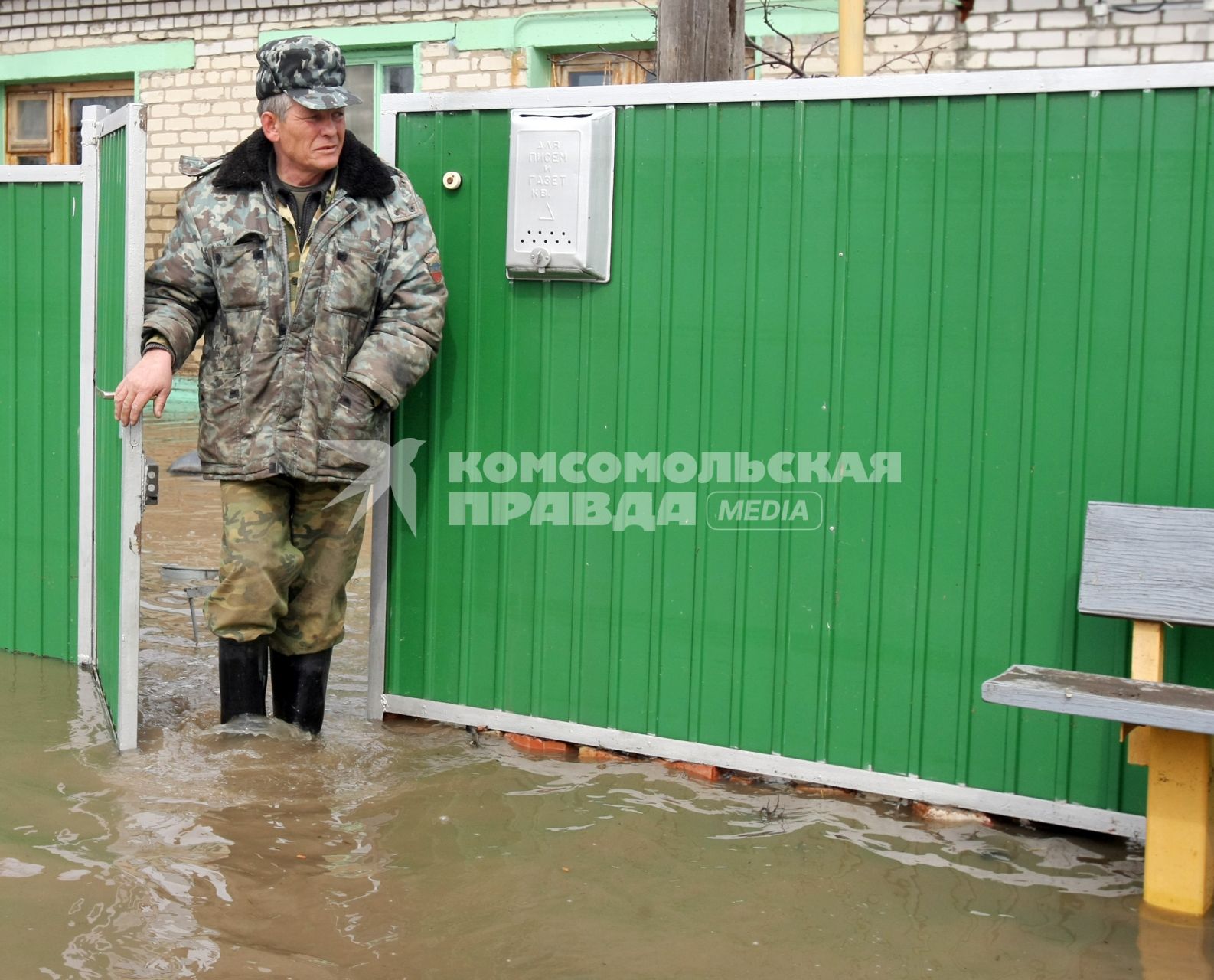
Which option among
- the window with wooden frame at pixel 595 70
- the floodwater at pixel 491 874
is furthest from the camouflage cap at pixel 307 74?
the window with wooden frame at pixel 595 70

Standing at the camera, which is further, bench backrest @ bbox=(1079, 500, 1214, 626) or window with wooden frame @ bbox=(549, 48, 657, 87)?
window with wooden frame @ bbox=(549, 48, 657, 87)

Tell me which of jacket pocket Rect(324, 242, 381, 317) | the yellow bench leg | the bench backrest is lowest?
the yellow bench leg

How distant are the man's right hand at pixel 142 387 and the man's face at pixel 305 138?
0.67m

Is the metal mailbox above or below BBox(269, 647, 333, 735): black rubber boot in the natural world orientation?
Result: above

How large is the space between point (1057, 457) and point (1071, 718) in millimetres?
672

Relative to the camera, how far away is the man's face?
424 centimetres

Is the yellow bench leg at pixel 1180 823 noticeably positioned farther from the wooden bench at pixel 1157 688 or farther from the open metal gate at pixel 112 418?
the open metal gate at pixel 112 418

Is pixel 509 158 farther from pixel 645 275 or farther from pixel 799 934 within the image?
pixel 799 934

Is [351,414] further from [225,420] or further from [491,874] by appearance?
[491,874]

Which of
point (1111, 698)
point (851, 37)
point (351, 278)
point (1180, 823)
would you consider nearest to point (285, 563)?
point (351, 278)

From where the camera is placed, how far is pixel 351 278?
4312 millimetres

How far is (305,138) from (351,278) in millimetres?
408

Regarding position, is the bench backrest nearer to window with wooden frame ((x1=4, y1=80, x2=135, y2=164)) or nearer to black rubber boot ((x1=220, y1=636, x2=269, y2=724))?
black rubber boot ((x1=220, y1=636, x2=269, y2=724))

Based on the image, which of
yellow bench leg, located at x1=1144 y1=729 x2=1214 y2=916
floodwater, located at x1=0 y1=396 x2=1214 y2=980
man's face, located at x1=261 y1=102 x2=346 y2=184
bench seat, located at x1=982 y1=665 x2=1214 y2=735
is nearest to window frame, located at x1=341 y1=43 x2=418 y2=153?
→ man's face, located at x1=261 y1=102 x2=346 y2=184
